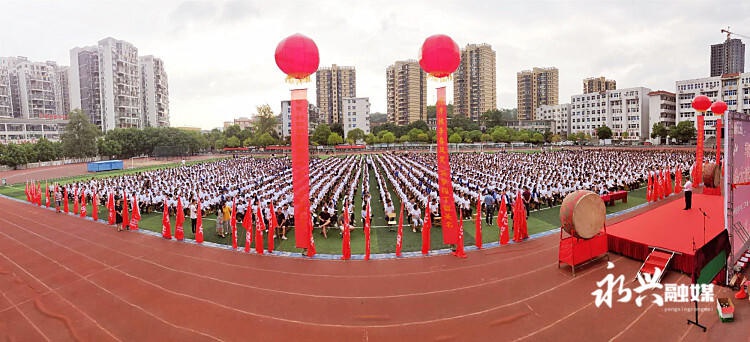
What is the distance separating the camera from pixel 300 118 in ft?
32.4

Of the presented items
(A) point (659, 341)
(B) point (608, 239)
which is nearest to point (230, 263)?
(A) point (659, 341)

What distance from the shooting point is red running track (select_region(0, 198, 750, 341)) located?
6.71m

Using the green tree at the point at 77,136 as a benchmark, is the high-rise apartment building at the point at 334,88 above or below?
above

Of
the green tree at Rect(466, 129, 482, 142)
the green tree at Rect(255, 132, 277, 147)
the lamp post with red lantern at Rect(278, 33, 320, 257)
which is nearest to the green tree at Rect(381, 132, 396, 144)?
the green tree at Rect(466, 129, 482, 142)

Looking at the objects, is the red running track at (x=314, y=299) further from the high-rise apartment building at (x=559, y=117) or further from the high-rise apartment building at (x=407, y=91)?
the high-rise apartment building at (x=559, y=117)

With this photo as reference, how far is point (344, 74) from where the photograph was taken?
111 m

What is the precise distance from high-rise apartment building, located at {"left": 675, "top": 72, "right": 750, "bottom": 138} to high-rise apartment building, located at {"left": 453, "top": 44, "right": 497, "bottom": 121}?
45829 mm

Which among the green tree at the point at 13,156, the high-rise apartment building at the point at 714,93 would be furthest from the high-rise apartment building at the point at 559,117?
the green tree at the point at 13,156

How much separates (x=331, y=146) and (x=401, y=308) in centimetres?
6807

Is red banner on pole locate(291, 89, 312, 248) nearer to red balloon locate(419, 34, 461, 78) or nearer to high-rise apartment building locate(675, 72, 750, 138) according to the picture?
red balloon locate(419, 34, 461, 78)

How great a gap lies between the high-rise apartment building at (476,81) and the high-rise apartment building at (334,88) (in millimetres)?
31940

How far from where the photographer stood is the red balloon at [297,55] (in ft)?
28.8

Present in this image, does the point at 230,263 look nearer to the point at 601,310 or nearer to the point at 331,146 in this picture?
the point at 601,310

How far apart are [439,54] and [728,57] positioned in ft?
575
